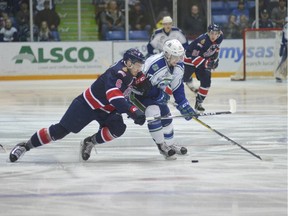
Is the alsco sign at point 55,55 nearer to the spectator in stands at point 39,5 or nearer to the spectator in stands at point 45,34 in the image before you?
the spectator in stands at point 45,34

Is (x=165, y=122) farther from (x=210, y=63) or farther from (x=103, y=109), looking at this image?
(x=210, y=63)

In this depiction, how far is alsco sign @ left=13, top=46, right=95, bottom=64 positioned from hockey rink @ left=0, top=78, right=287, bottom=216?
611cm

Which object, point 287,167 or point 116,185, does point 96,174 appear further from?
point 287,167

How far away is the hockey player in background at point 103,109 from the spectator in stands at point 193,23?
10.6 metres

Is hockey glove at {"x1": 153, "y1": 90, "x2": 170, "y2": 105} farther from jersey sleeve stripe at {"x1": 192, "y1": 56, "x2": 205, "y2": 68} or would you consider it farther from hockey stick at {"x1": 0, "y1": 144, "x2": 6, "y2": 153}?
jersey sleeve stripe at {"x1": 192, "y1": 56, "x2": 205, "y2": 68}

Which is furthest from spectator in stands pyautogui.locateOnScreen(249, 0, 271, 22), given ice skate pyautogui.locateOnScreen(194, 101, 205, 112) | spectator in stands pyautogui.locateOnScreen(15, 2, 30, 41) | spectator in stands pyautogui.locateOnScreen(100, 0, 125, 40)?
ice skate pyautogui.locateOnScreen(194, 101, 205, 112)

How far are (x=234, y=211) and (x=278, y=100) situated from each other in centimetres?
737

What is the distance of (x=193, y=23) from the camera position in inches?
683

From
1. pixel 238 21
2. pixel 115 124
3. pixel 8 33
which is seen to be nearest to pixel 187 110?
pixel 115 124

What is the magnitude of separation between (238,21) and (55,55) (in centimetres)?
351

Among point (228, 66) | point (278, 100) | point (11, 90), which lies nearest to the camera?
point (278, 100)

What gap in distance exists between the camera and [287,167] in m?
6.59

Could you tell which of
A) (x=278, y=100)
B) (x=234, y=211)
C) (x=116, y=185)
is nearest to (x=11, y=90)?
(x=278, y=100)

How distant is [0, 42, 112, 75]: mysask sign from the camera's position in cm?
1642
